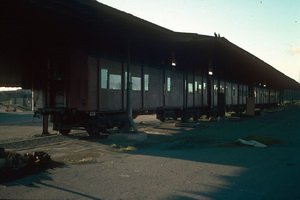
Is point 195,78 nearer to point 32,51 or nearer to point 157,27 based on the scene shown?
point 157,27

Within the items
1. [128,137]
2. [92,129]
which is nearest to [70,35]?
[92,129]

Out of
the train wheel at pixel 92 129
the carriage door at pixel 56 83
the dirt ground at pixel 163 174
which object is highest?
the carriage door at pixel 56 83

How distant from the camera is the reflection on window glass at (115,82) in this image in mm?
12336

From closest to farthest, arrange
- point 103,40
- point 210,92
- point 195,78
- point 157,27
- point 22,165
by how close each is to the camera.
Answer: point 22,165 < point 157,27 < point 103,40 < point 195,78 < point 210,92

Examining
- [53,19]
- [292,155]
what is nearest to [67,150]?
[53,19]

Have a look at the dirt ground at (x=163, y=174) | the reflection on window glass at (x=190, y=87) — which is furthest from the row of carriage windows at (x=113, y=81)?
the reflection on window glass at (x=190, y=87)

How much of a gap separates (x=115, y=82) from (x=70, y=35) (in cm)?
289

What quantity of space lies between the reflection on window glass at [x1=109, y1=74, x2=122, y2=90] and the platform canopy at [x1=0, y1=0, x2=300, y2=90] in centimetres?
108

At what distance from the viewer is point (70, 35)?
36.1 feet

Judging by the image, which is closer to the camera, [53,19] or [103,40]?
[53,19]

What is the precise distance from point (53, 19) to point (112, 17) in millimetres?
1879

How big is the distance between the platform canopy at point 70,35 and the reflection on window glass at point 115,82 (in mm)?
1077

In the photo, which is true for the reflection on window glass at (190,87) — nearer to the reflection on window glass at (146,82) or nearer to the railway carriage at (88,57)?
the railway carriage at (88,57)

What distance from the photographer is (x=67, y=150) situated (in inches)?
350
